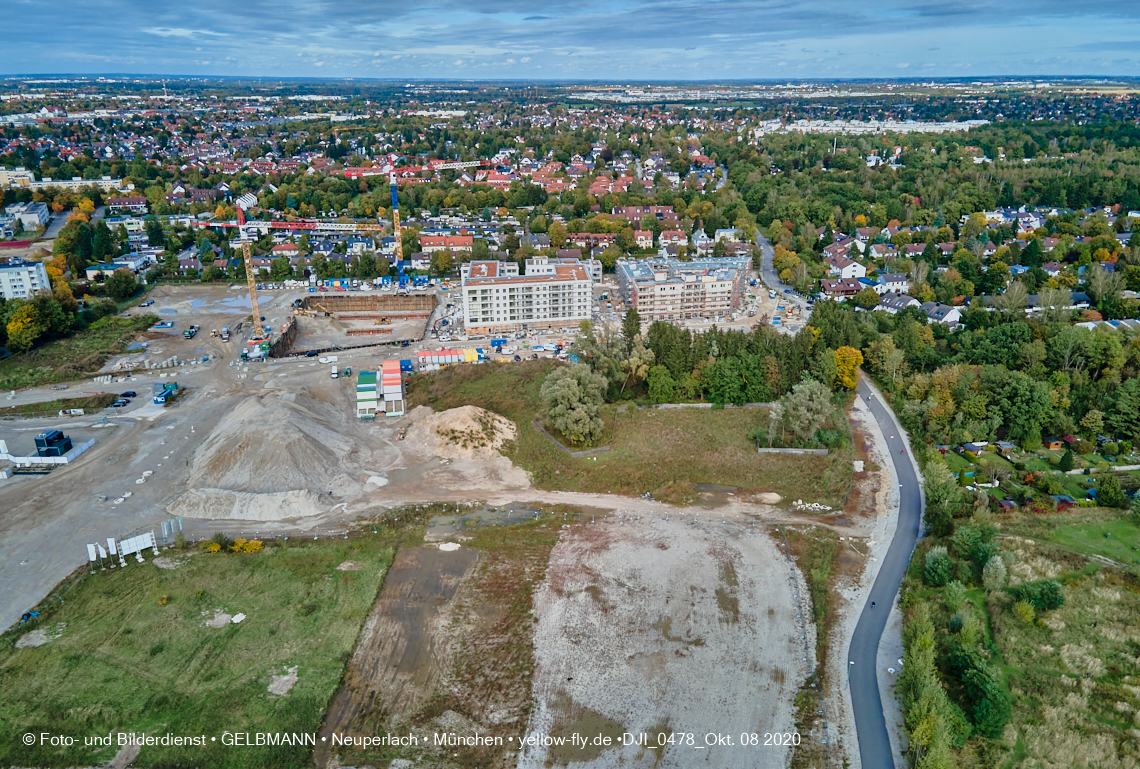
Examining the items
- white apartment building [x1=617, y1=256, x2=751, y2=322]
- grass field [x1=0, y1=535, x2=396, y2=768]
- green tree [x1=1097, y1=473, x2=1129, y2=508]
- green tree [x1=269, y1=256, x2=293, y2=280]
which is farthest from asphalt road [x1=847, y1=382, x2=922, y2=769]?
green tree [x1=269, y1=256, x2=293, y2=280]

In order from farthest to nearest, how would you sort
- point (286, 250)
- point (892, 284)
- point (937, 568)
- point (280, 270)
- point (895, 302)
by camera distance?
point (286, 250)
point (280, 270)
point (892, 284)
point (895, 302)
point (937, 568)

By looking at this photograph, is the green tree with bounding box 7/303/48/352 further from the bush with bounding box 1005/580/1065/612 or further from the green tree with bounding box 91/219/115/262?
the bush with bounding box 1005/580/1065/612

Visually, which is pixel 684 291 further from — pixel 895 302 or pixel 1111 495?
pixel 1111 495

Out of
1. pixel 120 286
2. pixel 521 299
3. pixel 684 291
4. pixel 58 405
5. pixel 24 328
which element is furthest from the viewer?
pixel 120 286

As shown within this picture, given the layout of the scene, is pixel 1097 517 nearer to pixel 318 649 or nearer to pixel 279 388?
pixel 318 649

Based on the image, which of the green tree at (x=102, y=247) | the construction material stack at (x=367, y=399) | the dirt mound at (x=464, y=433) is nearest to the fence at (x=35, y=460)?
the construction material stack at (x=367, y=399)

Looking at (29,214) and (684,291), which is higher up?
(29,214)

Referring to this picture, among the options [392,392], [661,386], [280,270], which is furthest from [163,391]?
[661,386]

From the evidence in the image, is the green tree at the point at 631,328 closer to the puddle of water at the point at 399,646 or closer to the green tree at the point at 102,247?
the puddle of water at the point at 399,646

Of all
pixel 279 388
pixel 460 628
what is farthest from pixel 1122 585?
pixel 279 388
